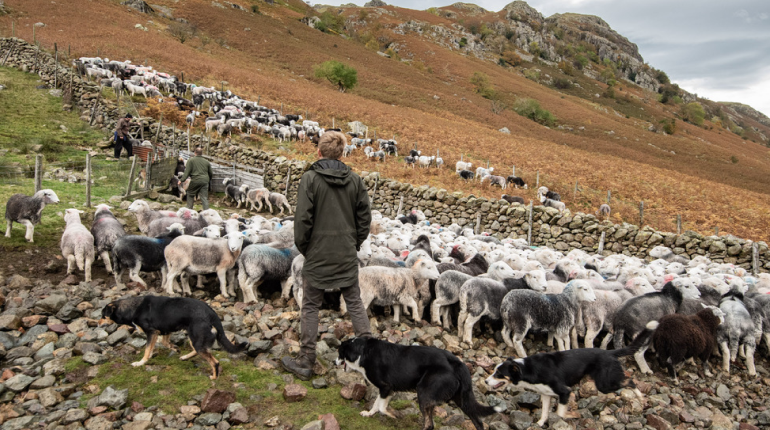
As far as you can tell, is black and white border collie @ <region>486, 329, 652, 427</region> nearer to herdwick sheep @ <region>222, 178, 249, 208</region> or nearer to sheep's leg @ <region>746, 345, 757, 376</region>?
sheep's leg @ <region>746, 345, 757, 376</region>

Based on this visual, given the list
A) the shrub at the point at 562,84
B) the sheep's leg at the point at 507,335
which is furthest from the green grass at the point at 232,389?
the shrub at the point at 562,84

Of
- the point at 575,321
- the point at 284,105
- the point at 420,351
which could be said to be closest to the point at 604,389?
the point at 575,321

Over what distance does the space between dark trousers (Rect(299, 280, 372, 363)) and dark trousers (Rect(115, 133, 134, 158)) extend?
15.7 metres


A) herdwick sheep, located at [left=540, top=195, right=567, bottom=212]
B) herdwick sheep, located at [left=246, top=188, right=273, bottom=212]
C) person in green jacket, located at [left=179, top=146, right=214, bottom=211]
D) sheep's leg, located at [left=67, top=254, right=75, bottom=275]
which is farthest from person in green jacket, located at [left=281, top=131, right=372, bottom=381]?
herdwick sheep, located at [left=540, top=195, right=567, bottom=212]

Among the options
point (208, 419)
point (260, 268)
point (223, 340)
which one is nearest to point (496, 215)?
point (260, 268)

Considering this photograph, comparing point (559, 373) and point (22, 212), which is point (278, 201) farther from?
point (559, 373)

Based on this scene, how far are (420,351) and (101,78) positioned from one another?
2845 cm

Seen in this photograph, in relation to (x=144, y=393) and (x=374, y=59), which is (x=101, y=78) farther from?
(x=374, y=59)

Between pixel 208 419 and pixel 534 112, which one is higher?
pixel 534 112

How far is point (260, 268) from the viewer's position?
23.2ft

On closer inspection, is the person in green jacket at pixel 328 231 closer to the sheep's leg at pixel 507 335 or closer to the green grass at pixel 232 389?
the green grass at pixel 232 389

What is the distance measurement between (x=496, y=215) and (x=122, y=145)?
15307 millimetres

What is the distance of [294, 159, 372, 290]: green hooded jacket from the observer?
4.25 meters

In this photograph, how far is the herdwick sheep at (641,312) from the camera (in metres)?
6.69
